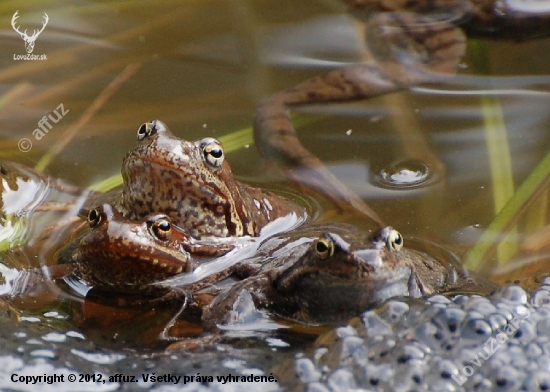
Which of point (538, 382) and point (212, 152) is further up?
point (212, 152)

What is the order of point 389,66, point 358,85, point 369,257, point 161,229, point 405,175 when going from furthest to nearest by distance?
point 389,66, point 358,85, point 405,175, point 161,229, point 369,257

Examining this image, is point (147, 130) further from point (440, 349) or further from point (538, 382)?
point (538, 382)

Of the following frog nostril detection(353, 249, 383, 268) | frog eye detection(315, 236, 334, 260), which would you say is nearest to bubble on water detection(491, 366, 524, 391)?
frog nostril detection(353, 249, 383, 268)

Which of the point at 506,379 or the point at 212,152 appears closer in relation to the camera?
the point at 506,379

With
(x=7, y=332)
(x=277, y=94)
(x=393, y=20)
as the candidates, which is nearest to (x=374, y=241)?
(x=7, y=332)

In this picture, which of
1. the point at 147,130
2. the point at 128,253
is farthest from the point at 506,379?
the point at 147,130

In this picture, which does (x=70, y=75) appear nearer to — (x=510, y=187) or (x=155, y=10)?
(x=155, y=10)

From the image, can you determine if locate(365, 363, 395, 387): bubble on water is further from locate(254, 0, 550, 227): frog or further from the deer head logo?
the deer head logo

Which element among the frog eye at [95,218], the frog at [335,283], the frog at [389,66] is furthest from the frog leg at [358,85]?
the frog eye at [95,218]
